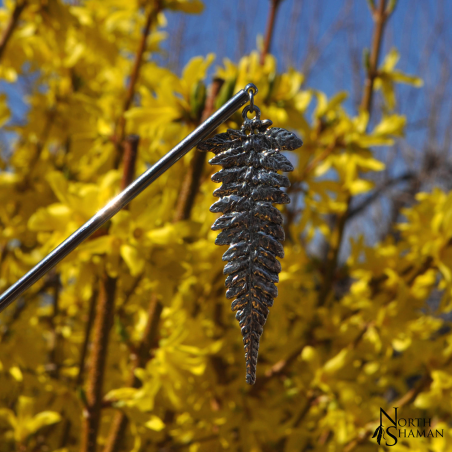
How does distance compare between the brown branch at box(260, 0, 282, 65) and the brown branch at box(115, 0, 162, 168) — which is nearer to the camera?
the brown branch at box(115, 0, 162, 168)

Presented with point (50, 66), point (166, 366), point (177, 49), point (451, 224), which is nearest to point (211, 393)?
point (166, 366)

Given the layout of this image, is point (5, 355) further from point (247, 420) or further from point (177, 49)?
point (177, 49)

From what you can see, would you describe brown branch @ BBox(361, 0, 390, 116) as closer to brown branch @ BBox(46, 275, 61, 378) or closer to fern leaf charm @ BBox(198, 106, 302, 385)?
fern leaf charm @ BBox(198, 106, 302, 385)

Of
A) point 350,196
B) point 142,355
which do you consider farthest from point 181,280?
point 350,196

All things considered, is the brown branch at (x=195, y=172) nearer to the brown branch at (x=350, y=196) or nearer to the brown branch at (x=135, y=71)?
the brown branch at (x=135, y=71)

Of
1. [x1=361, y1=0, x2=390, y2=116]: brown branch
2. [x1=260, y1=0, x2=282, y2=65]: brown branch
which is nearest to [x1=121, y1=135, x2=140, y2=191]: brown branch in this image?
[x1=260, y1=0, x2=282, y2=65]: brown branch

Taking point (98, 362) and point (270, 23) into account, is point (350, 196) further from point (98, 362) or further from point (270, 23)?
point (98, 362)
